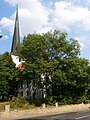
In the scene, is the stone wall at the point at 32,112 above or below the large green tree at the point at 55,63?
below

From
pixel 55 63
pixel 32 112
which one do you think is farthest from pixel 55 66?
pixel 32 112

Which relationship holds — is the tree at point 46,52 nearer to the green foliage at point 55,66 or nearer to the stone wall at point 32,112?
the green foliage at point 55,66

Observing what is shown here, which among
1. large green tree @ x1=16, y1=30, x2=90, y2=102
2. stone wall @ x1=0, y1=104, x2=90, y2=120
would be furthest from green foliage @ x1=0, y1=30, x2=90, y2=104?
stone wall @ x1=0, y1=104, x2=90, y2=120

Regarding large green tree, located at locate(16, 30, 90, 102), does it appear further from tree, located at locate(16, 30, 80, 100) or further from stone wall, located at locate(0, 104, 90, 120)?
stone wall, located at locate(0, 104, 90, 120)

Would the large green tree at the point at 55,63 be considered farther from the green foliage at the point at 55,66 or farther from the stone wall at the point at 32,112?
the stone wall at the point at 32,112

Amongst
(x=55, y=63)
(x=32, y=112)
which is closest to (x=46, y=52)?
(x=55, y=63)

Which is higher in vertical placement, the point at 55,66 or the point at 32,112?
the point at 55,66

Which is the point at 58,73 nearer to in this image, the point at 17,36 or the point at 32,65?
the point at 32,65

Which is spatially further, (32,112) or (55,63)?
(55,63)

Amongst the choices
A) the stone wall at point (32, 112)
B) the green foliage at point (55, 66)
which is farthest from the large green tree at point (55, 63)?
the stone wall at point (32, 112)

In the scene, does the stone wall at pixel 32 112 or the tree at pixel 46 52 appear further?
the tree at pixel 46 52

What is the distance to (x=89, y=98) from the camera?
70.4m

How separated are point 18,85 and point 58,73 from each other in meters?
17.6

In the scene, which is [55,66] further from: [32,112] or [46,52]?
[32,112]
